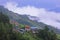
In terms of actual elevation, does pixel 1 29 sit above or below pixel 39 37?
above

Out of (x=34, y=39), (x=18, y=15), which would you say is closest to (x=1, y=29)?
(x=34, y=39)

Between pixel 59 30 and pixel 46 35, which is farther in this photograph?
pixel 59 30

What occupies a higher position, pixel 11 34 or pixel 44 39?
pixel 11 34

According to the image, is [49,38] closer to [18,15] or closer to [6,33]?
[6,33]

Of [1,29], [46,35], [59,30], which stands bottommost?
[59,30]

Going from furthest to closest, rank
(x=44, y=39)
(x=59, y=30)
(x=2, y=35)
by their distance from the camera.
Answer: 1. (x=59, y=30)
2. (x=44, y=39)
3. (x=2, y=35)

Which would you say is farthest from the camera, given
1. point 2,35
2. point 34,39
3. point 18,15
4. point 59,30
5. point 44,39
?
point 18,15

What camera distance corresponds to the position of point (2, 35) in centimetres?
1258

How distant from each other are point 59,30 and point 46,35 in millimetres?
19893

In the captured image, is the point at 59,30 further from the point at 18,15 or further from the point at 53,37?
the point at 53,37

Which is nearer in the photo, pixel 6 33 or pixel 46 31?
pixel 6 33

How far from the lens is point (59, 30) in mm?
37188

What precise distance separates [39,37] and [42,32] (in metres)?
0.50

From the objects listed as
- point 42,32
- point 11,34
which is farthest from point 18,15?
point 11,34
